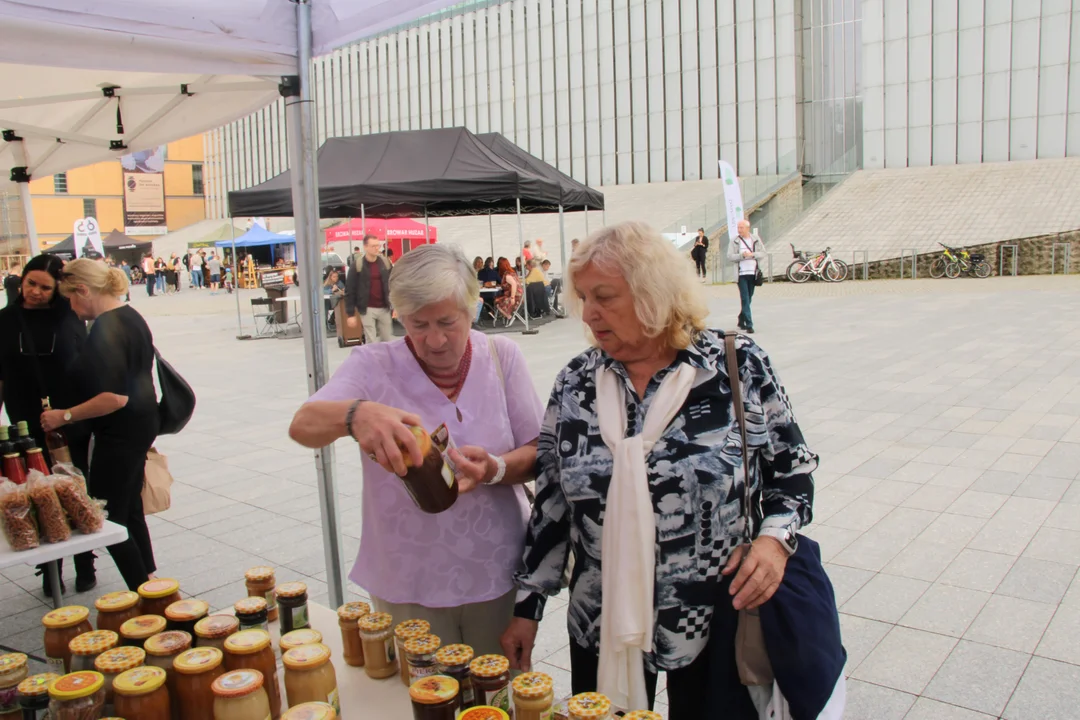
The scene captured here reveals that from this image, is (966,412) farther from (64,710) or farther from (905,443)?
(64,710)

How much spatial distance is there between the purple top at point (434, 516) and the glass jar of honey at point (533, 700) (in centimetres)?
61

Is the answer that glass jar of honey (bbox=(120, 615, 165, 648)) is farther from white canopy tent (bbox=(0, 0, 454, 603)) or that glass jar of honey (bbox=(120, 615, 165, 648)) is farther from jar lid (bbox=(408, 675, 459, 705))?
white canopy tent (bbox=(0, 0, 454, 603))

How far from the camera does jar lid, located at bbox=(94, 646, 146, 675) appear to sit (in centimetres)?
152

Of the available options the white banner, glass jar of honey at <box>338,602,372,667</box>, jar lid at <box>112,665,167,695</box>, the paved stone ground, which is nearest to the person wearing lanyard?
the paved stone ground

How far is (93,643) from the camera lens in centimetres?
164

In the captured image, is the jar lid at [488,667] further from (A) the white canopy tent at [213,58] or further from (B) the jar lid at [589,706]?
(A) the white canopy tent at [213,58]

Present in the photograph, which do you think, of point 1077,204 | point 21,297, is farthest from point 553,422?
point 1077,204

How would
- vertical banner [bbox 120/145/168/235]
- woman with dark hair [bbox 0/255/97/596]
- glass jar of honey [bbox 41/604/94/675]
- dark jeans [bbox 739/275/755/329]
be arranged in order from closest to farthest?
glass jar of honey [bbox 41/604/94/675], woman with dark hair [bbox 0/255/97/596], dark jeans [bbox 739/275/755/329], vertical banner [bbox 120/145/168/235]

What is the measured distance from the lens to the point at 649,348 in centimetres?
192

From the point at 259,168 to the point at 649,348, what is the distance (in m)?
63.6

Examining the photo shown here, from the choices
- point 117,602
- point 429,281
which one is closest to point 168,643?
point 117,602

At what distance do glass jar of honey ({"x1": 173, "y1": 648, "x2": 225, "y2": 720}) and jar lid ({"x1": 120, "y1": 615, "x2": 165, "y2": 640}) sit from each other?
0.20 metres

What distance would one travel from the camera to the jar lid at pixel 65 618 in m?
1.75

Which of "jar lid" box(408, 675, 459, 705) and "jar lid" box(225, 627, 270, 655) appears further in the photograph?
"jar lid" box(225, 627, 270, 655)
